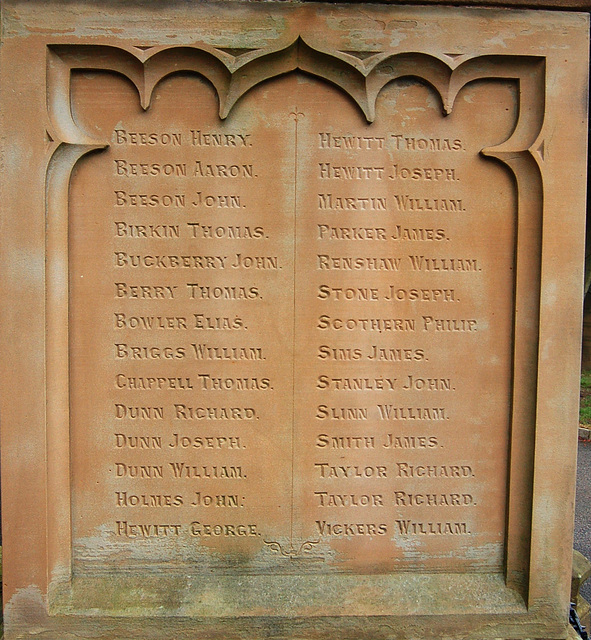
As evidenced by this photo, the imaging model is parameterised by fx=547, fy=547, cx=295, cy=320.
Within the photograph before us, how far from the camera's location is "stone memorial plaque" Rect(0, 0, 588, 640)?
2744mm

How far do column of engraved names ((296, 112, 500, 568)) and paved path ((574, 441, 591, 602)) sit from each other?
8.36 ft

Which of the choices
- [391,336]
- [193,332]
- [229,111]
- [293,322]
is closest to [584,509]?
[391,336]

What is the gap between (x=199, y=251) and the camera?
9.28ft

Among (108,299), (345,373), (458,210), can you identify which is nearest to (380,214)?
(458,210)

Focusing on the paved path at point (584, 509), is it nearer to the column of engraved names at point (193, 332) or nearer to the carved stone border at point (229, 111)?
the carved stone border at point (229, 111)

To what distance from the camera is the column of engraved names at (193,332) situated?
281 cm

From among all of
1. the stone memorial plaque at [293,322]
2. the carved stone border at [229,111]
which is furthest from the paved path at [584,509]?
the carved stone border at [229,111]

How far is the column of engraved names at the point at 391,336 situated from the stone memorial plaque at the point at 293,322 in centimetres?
1

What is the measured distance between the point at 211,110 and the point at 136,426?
1682mm

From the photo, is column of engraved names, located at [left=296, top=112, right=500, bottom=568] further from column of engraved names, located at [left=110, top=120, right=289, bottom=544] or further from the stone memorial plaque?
column of engraved names, located at [left=110, top=120, right=289, bottom=544]

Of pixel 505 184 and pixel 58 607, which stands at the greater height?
pixel 505 184

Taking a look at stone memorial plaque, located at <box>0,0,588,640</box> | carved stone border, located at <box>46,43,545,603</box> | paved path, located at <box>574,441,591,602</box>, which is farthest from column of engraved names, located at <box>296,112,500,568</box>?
paved path, located at <box>574,441,591,602</box>

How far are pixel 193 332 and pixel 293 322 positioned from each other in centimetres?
52

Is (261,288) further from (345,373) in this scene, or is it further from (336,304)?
(345,373)
